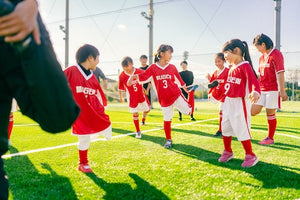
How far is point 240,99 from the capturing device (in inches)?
141

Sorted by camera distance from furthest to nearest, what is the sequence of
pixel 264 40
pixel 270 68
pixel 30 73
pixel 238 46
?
pixel 270 68 < pixel 264 40 < pixel 238 46 < pixel 30 73

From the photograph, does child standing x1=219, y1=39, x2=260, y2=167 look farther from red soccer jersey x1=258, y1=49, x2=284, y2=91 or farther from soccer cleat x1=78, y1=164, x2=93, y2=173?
soccer cleat x1=78, y1=164, x2=93, y2=173

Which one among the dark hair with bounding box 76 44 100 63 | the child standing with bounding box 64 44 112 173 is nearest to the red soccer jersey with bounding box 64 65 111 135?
the child standing with bounding box 64 44 112 173

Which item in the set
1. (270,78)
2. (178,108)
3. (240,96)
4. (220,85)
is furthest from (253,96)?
(220,85)

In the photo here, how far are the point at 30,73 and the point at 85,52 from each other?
2.72m

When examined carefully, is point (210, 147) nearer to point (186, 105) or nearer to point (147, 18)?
point (186, 105)

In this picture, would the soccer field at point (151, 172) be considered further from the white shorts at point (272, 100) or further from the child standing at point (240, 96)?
the white shorts at point (272, 100)

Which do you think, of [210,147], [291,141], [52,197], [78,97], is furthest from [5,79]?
[291,141]

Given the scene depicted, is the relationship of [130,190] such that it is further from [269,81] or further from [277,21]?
[277,21]

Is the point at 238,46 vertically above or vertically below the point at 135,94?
above

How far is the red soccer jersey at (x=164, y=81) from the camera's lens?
197 inches

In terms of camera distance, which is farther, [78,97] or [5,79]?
[78,97]

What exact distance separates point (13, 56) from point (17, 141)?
5019 millimetres

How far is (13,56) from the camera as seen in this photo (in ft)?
2.94
